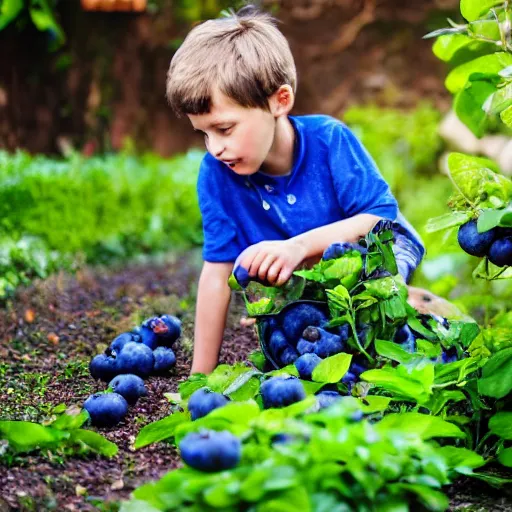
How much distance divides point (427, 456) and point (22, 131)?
532 centimetres

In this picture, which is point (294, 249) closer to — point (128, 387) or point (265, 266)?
point (265, 266)

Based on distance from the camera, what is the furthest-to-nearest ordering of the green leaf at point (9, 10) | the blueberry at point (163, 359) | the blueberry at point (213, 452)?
the green leaf at point (9, 10) → the blueberry at point (163, 359) → the blueberry at point (213, 452)

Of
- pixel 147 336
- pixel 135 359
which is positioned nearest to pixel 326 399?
pixel 135 359

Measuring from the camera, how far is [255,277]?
238cm

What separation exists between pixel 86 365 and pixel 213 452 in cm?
143

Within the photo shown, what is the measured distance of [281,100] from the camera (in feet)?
9.21

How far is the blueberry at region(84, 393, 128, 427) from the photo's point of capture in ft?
7.34

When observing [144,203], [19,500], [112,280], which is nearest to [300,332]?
[19,500]

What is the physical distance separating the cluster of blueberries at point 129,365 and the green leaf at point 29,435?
24 cm

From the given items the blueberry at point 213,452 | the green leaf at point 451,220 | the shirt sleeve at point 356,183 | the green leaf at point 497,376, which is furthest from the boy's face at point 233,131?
the blueberry at point 213,452

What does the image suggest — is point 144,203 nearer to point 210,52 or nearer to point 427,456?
point 210,52

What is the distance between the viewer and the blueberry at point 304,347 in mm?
2273

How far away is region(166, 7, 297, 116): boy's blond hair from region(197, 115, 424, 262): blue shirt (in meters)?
0.25

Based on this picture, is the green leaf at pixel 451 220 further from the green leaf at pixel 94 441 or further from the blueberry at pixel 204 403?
the green leaf at pixel 94 441
